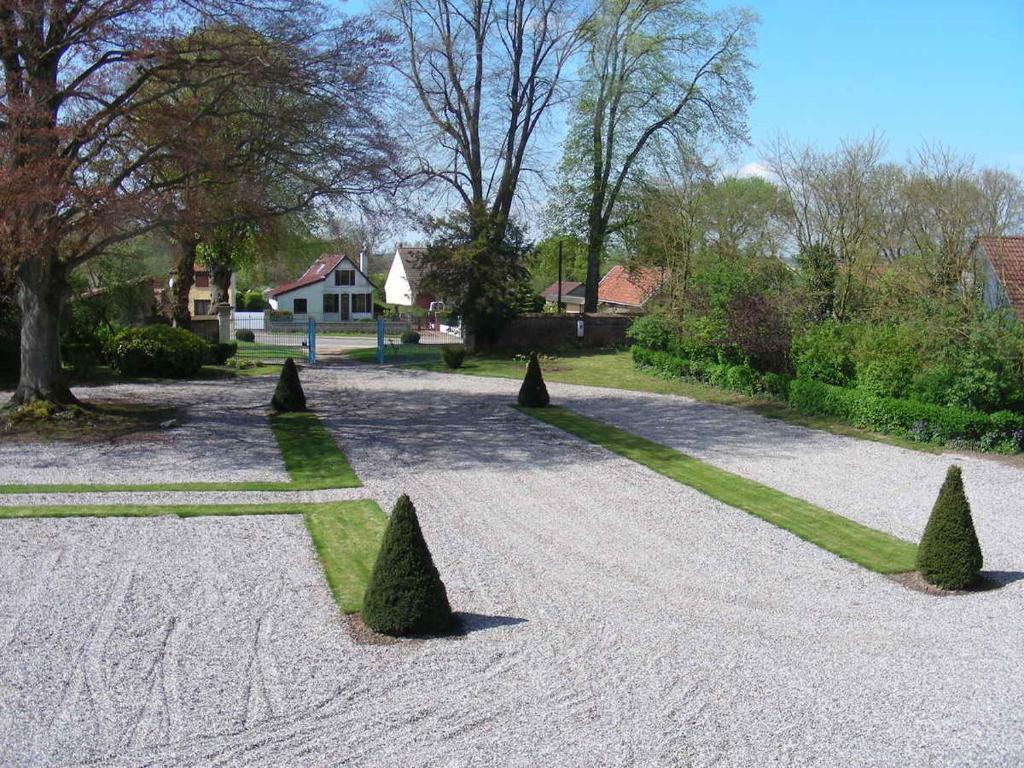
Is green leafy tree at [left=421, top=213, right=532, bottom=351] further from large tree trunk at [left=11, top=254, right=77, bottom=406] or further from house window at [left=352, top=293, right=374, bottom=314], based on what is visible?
house window at [left=352, top=293, right=374, bottom=314]

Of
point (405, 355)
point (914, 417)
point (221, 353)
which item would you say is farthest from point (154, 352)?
point (914, 417)

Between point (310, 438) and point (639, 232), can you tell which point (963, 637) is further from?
point (639, 232)

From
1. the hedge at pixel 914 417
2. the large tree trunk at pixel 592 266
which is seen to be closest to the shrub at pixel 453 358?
the large tree trunk at pixel 592 266

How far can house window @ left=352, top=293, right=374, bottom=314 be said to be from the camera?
67.6 meters

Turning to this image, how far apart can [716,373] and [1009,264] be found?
7.88 m

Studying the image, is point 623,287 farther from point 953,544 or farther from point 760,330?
point 953,544

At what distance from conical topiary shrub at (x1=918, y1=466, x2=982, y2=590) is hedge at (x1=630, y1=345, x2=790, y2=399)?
1307 centimetres

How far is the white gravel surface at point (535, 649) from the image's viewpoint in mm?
6508

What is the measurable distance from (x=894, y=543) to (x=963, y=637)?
327 centimetres

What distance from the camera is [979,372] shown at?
17.6 metres

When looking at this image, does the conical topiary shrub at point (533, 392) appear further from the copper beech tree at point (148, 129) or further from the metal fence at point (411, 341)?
the metal fence at point (411, 341)

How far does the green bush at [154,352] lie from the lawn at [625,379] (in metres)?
8.72

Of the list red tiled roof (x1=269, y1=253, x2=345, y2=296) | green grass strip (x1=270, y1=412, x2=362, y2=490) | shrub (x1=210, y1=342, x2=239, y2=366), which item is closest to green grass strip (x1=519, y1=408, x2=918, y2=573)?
green grass strip (x1=270, y1=412, x2=362, y2=490)

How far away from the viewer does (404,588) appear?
839 cm
